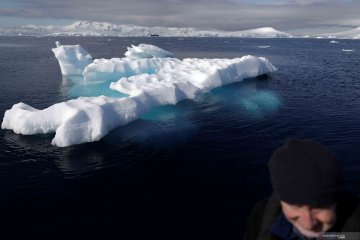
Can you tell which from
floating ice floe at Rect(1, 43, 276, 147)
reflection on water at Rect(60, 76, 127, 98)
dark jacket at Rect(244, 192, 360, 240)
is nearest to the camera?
dark jacket at Rect(244, 192, 360, 240)

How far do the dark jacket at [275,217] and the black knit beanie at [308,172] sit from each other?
0.49 feet

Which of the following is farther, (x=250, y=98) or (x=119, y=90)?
(x=250, y=98)

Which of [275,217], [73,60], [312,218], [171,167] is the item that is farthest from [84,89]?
[312,218]

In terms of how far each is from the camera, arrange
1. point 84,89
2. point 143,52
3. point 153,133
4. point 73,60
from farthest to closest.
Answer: point 143,52 → point 73,60 → point 84,89 → point 153,133

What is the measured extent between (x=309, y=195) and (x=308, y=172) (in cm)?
15

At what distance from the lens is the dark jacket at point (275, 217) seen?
82.8 inches

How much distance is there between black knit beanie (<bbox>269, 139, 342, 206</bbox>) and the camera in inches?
78.7

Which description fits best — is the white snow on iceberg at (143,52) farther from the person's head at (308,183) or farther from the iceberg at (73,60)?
the person's head at (308,183)

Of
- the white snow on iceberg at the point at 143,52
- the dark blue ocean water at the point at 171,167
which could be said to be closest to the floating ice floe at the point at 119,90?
the dark blue ocean water at the point at 171,167

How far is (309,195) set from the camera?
2.04 meters

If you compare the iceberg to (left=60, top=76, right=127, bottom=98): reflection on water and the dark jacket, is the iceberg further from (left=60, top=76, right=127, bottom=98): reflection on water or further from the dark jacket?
the dark jacket

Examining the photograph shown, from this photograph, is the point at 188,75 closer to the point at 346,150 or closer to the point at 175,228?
the point at 346,150

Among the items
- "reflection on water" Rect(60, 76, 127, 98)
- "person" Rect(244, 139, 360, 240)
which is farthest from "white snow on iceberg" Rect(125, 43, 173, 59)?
"person" Rect(244, 139, 360, 240)

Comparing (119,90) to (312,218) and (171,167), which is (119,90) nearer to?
(171,167)
